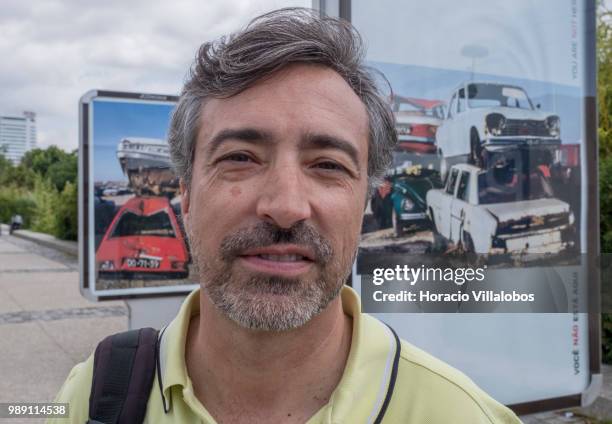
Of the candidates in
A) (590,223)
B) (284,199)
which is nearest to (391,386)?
(284,199)

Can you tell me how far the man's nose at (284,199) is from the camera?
4.39ft

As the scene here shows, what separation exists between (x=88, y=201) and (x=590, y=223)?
3107 millimetres

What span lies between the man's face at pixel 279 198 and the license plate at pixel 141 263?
2.65 metres

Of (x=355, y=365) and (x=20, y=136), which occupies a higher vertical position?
(x=20, y=136)

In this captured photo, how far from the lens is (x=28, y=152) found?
42500mm

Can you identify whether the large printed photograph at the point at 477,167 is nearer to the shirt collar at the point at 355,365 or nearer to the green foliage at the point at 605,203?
the shirt collar at the point at 355,365

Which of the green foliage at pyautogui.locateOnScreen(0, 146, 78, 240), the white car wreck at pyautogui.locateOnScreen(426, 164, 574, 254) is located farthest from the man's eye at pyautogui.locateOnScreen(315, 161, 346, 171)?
the green foliage at pyautogui.locateOnScreen(0, 146, 78, 240)

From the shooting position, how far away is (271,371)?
1.49 meters

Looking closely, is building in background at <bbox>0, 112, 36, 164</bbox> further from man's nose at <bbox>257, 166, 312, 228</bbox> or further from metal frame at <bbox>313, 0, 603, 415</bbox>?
man's nose at <bbox>257, 166, 312, 228</bbox>

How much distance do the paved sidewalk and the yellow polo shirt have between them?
3402 millimetres

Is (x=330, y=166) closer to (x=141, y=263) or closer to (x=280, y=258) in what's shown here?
(x=280, y=258)

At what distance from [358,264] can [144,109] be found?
6.39 feet

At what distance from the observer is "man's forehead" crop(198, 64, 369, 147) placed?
145cm

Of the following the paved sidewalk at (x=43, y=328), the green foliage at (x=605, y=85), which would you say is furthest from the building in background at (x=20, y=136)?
the green foliage at (x=605, y=85)
